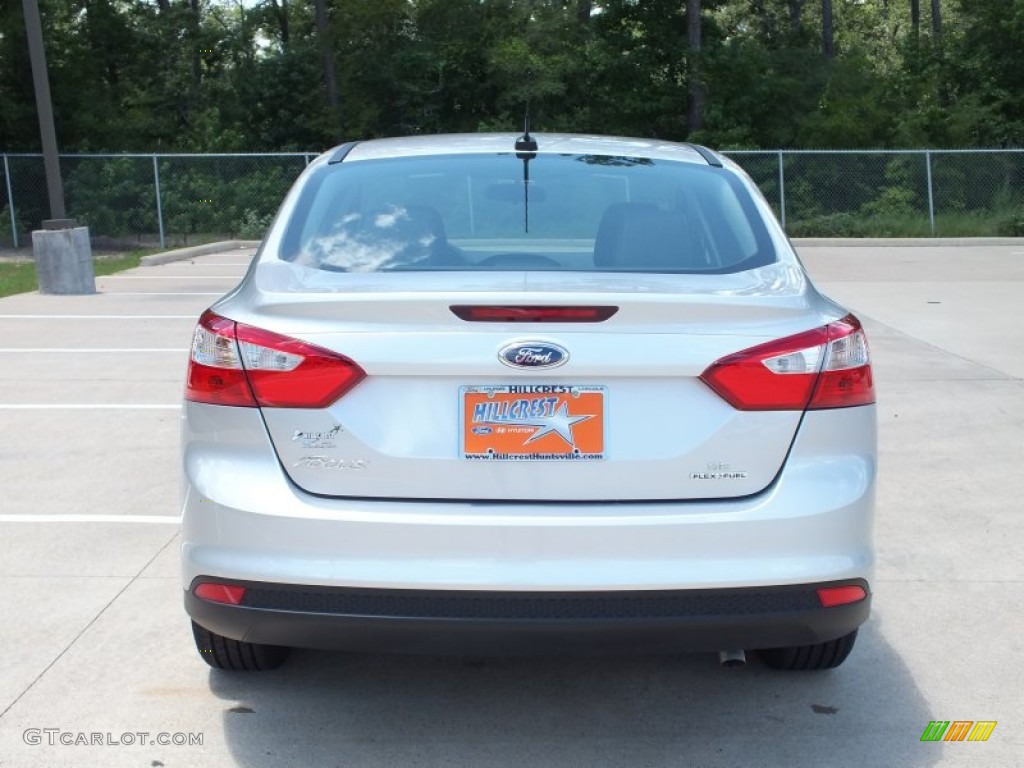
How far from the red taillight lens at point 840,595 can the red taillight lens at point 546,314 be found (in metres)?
0.91

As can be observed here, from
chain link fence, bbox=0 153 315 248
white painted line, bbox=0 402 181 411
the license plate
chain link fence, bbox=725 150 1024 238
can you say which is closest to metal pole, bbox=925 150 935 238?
chain link fence, bbox=725 150 1024 238

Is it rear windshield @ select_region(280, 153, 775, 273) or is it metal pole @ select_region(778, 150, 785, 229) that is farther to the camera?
metal pole @ select_region(778, 150, 785, 229)

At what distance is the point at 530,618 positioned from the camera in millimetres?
3254

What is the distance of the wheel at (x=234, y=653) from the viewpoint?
13.1ft

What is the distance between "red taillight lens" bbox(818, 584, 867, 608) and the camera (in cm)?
337

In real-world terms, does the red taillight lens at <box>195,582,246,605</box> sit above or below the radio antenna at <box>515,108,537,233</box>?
below

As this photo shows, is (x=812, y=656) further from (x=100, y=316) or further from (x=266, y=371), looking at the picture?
(x=100, y=316)

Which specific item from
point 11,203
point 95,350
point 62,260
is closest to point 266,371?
point 95,350

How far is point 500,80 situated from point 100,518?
33.2 metres

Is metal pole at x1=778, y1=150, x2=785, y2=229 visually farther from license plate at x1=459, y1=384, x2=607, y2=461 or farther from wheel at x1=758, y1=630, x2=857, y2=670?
license plate at x1=459, y1=384, x2=607, y2=461

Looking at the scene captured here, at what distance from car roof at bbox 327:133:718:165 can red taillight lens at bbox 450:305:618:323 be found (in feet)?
3.89

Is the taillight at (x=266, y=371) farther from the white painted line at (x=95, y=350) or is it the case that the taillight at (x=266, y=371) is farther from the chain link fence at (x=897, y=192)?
the chain link fence at (x=897, y=192)

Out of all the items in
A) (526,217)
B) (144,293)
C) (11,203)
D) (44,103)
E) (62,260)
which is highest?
(44,103)

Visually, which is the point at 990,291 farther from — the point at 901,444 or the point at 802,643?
the point at 802,643
